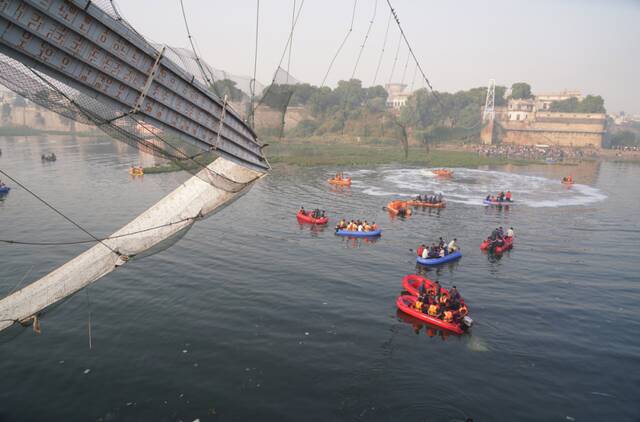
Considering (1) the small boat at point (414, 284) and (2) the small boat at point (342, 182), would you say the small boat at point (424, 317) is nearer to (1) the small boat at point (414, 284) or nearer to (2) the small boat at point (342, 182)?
(1) the small boat at point (414, 284)

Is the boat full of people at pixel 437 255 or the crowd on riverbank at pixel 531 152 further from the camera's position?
the crowd on riverbank at pixel 531 152

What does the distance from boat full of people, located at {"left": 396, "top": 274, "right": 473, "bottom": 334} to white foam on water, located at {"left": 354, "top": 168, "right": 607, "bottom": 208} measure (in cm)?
3789

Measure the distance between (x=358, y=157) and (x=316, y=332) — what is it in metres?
91.5

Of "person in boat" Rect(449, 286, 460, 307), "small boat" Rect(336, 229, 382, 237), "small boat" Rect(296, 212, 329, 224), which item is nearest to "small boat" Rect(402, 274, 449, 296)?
"person in boat" Rect(449, 286, 460, 307)

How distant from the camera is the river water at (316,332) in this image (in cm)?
1734

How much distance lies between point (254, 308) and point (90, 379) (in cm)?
946

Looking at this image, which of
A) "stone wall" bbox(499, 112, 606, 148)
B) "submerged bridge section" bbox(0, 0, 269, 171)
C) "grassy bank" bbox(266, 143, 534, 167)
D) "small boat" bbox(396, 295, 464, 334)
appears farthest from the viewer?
"stone wall" bbox(499, 112, 606, 148)

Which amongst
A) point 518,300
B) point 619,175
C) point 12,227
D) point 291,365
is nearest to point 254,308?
point 291,365

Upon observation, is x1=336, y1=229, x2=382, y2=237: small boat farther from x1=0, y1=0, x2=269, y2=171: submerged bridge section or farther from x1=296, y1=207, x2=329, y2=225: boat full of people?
x1=0, y1=0, x2=269, y2=171: submerged bridge section

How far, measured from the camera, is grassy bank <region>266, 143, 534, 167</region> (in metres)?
101

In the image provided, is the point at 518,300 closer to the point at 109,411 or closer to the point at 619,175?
the point at 109,411

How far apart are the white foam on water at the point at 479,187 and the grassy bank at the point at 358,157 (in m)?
13.2

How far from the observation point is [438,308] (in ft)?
78.9

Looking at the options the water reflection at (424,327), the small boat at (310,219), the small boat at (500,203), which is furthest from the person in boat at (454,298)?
the small boat at (500,203)
